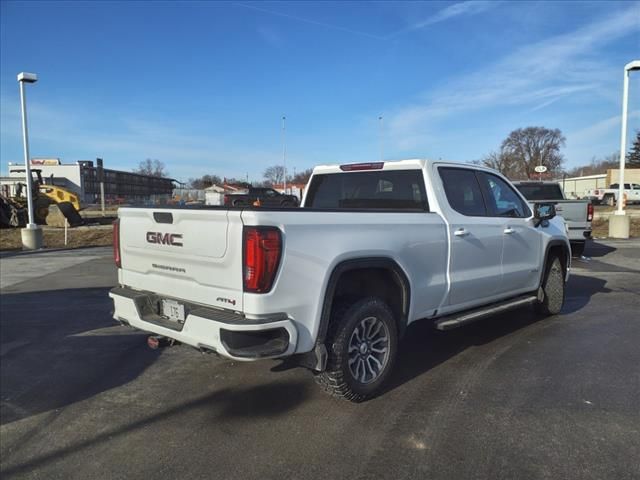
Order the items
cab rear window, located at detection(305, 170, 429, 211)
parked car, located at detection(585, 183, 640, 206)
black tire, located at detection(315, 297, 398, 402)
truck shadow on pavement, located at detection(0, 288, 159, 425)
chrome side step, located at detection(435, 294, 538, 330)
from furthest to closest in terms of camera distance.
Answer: parked car, located at detection(585, 183, 640, 206)
cab rear window, located at detection(305, 170, 429, 211)
chrome side step, located at detection(435, 294, 538, 330)
truck shadow on pavement, located at detection(0, 288, 159, 425)
black tire, located at detection(315, 297, 398, 402)

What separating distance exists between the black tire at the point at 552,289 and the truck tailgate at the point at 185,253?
4.56 m

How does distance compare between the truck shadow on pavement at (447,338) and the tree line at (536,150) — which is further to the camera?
the tree line at (536,150)

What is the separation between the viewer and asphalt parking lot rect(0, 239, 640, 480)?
3055 millimetres

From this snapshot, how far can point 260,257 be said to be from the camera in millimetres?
3146

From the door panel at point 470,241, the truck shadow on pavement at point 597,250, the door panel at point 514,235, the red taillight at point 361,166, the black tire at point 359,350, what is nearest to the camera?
the black tire at point 359,350

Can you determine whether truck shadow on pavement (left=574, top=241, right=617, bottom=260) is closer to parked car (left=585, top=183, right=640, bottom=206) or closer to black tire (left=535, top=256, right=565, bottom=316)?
black tire (left=535, top=256, right=565, bottom=316)

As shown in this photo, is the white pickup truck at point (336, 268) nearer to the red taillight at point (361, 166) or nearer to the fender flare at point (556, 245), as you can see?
the red taillight at point (361, 166)

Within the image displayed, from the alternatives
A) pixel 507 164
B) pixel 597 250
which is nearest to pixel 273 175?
pixel 507 164

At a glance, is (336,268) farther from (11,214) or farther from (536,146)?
(536,146)

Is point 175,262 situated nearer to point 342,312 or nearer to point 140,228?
point 140,228

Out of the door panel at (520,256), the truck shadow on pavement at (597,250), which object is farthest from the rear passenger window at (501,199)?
the truck shadow on pavement at (597,250)

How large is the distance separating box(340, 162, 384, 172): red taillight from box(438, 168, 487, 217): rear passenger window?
0.61 metres

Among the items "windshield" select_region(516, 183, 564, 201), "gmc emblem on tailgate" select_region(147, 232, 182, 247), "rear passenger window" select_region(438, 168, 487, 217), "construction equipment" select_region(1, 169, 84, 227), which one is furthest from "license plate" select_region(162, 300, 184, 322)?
"construction equipment" select_region(1, 169, 84, 227)

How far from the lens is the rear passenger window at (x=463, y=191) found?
4.82m
